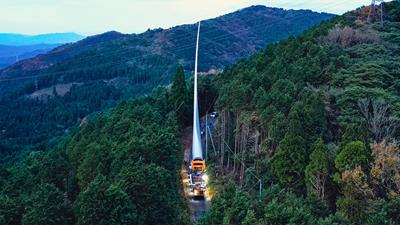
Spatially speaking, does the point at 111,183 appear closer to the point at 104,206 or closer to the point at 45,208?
the point at 104,206

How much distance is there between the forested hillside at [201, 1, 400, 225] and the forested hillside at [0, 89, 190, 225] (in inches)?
151

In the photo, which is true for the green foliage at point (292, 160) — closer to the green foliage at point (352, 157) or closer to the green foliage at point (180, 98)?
the green foliage at point (352, 157)

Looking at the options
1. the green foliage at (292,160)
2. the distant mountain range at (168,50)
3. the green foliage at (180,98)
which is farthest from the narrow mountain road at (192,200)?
the distant mountain range at (168,50)

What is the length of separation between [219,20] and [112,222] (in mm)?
158644

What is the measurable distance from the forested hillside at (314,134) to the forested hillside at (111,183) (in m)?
3.83

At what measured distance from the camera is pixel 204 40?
152 metres

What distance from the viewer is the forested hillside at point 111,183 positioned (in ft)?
74.8

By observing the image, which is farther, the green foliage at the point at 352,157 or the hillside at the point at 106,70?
the hillside at the point at 106,70

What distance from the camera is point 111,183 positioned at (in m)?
25.2

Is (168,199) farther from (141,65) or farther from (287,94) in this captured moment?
(141,65)

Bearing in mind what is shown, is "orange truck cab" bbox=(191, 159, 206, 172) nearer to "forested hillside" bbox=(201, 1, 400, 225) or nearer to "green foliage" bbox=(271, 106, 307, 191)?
"forested hillside" bbox=(201, 1, 400, 225)

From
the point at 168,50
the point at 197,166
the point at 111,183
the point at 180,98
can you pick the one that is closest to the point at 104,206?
the point at 111,183

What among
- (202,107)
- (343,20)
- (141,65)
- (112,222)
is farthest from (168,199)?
(141,65)

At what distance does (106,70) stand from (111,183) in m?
106
